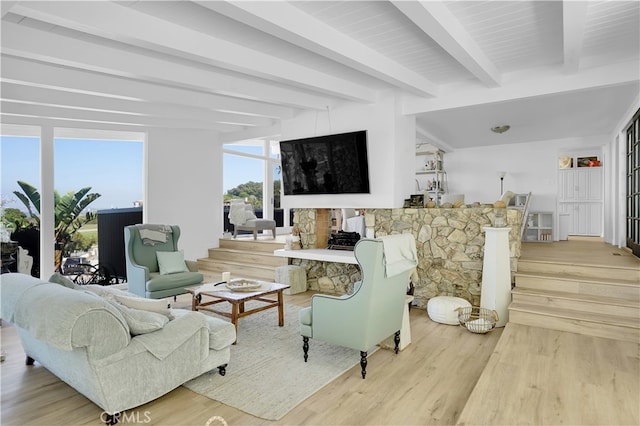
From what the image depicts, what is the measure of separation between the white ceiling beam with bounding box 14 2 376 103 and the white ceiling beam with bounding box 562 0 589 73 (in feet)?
7.84

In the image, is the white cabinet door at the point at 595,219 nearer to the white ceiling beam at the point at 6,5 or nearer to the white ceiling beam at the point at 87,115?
the white ceiling beam at the point at 87,115

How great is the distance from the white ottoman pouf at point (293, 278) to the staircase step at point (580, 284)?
305 cm

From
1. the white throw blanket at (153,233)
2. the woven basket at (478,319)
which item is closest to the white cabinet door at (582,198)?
the woven basket at (478,319)

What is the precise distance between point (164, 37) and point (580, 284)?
4.92 metres

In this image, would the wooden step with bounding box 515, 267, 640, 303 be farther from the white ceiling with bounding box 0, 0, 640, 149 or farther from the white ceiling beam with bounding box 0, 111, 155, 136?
the white ceiling beam with bounding box 0, 111, 155, 136

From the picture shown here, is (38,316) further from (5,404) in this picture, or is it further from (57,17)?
(57,17)

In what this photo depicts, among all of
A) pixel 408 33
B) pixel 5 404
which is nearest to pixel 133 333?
pixel 5 404

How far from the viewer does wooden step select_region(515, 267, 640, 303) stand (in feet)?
13.4

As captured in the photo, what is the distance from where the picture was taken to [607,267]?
4.42m

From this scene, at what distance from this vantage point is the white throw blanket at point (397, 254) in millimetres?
3188

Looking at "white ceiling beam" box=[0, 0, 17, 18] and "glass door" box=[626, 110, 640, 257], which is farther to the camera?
"glass door" box=[626, 110, 640, 257]

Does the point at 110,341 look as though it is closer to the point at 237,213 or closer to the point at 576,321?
the point at 576,321

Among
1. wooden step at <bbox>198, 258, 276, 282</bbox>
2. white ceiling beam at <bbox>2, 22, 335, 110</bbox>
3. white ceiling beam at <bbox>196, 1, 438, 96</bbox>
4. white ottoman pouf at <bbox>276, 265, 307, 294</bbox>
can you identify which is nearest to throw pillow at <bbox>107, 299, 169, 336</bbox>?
white ceiling beam at <bbox>196, 1, 438, 96</bbox>

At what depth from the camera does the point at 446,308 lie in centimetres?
454
